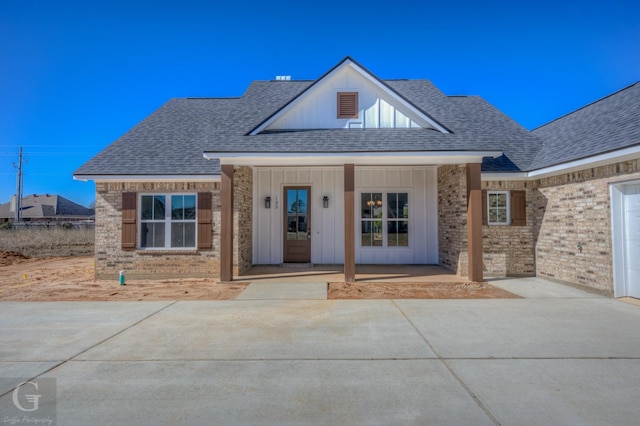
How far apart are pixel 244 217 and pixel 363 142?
13.9ft

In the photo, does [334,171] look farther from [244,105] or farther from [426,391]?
[426,391]

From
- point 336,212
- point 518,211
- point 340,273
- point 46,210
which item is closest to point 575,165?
point 518,211

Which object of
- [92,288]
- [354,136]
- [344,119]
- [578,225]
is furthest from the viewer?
[344,119]

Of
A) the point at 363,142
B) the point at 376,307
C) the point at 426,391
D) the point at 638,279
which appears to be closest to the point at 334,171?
the point at 363,142

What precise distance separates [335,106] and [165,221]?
5.88 meters

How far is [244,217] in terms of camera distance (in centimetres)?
1109

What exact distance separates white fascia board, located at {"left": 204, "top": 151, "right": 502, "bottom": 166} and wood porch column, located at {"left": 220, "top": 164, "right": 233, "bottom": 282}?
1.26 ft

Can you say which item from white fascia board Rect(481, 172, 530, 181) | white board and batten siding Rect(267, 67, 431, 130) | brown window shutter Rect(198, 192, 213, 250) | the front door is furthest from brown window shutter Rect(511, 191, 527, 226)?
brown window shutter Rect(198, 192, 213, 250)

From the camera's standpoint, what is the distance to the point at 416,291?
847 centimetres

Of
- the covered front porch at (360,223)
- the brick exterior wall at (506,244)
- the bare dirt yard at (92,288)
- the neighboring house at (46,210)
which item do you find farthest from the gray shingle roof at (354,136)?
the neighboring house at (46,210)

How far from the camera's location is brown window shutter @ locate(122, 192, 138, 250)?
10.5 metres

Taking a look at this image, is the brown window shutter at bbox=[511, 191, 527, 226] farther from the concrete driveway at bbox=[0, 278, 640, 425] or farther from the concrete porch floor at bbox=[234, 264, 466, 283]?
the concrete driveway at bbox=[0, 278, 640, 425]

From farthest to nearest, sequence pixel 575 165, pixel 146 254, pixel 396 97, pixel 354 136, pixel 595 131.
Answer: pixel 146 254 → pixel 396 97 → pixel 354 136 → pixel 595 131 → pixel 575 165

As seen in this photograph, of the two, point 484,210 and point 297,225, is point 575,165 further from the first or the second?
point 297,225
